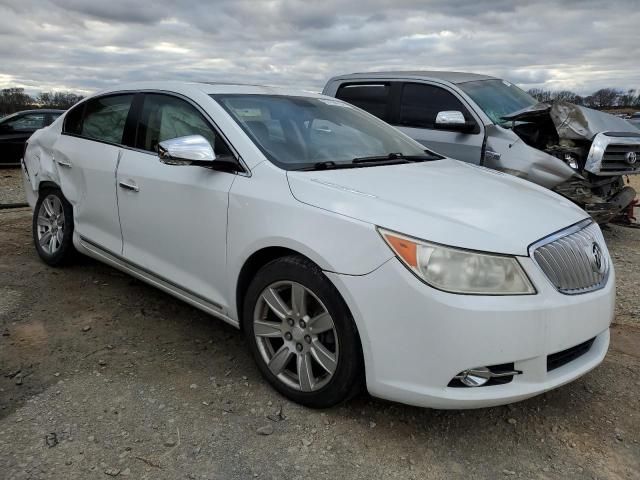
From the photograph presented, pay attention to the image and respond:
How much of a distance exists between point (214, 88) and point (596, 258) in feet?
8.01

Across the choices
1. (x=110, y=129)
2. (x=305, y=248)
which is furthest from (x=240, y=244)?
(x=110, y=129)

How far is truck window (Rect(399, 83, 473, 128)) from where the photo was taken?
6.42 meters

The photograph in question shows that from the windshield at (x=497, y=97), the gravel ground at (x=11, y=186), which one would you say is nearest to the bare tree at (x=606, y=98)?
the windshield at (x=497, y=97)

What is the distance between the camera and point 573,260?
8.50ft

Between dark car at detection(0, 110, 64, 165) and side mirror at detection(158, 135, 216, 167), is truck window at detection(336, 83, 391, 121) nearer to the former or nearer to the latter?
side mirror at detection(158, 135, 216, 167)

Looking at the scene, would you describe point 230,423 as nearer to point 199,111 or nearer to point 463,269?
point 463,269

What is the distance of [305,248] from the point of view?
262 cm

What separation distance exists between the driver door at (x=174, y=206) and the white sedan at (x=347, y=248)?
0.01 m

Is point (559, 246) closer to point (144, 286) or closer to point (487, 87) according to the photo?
point (144, 286)

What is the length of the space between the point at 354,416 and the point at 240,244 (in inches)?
41.1

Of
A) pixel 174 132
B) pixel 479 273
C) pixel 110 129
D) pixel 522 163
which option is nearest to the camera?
pixel 479 273

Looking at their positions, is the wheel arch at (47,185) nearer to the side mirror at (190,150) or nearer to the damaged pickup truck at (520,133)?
the side mirror at (190,150)

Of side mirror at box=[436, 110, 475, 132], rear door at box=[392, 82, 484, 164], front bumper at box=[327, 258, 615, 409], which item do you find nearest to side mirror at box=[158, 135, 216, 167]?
front bumper at box=[327, 258, 615, 409]

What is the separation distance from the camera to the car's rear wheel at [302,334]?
255 centimetres
